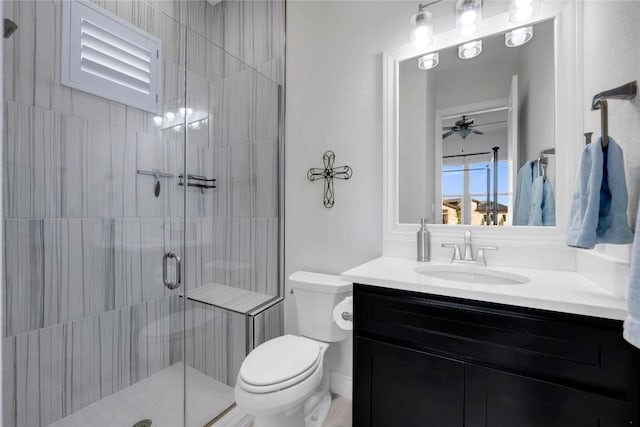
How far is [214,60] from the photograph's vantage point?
6.57 feet

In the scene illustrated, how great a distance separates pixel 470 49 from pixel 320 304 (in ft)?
4.94

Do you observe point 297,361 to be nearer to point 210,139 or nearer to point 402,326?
point 402,326

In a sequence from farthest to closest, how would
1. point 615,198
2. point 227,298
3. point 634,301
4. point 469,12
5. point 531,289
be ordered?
point 227,298 < point 469,12 < point 531,289 < point 615,198 < point 634,301

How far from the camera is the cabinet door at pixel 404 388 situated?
1.11 metres

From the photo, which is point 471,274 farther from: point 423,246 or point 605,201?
point 605,201

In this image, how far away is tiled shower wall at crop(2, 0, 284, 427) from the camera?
1.43m

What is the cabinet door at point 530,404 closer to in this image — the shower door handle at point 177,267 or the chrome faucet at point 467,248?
the chrome faucet at point 467,248

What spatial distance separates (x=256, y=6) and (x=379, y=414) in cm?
260

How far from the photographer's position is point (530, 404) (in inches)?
39.3

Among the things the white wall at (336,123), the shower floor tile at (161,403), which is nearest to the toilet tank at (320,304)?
the white wall at (336,123)

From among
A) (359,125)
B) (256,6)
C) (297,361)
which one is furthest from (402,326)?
(256,6)

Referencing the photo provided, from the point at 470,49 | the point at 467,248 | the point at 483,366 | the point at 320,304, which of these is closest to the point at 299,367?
the point at 320,304

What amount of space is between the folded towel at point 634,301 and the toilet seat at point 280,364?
1.11m

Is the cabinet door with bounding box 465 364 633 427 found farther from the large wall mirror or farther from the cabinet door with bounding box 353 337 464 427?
the large wall mirror
